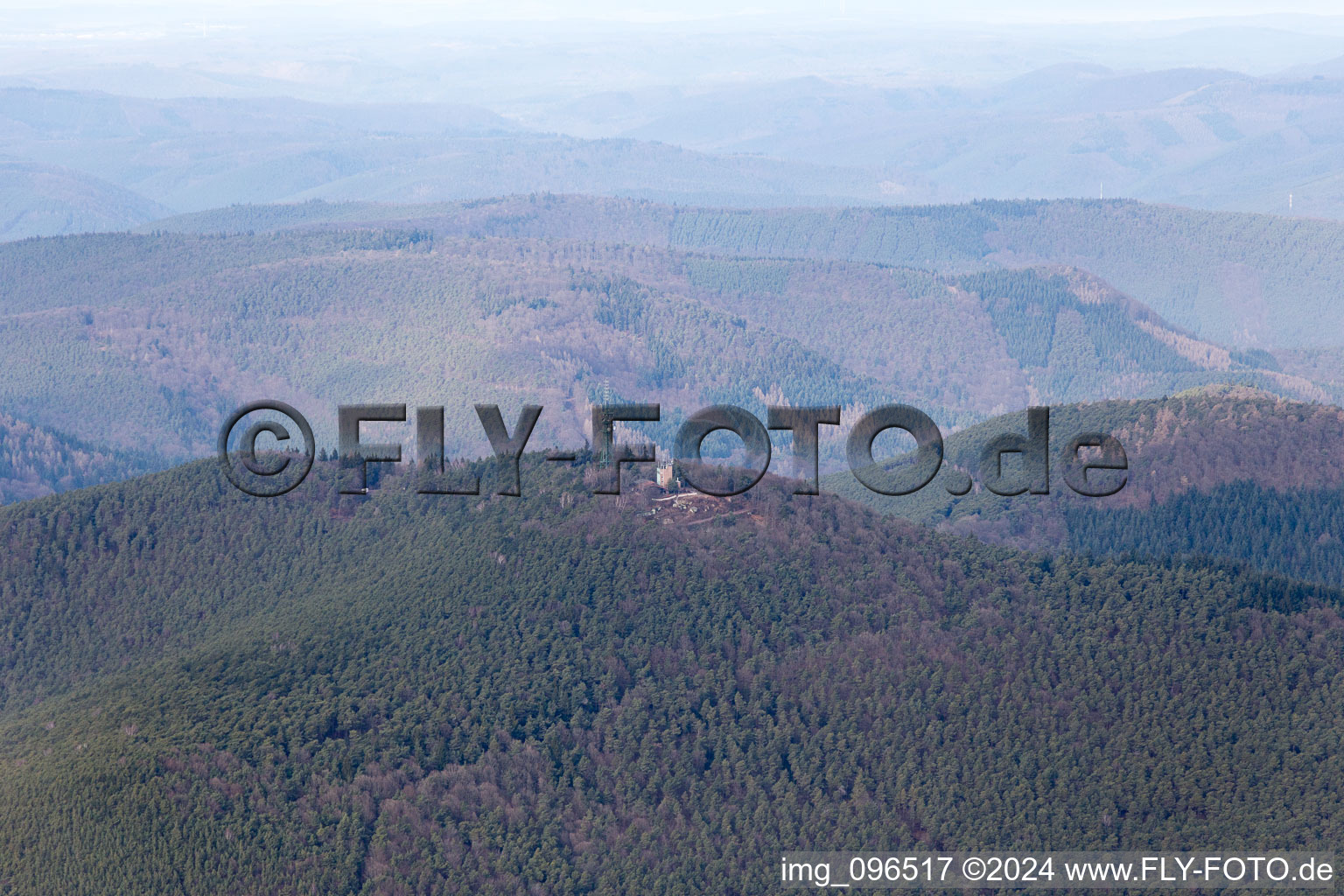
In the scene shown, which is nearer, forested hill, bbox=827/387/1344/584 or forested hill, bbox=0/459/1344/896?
forested hill, bbox=0/459/1344/896

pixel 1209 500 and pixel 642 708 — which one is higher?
pixel 1209 500

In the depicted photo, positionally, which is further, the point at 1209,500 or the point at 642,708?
the point at 1209,500

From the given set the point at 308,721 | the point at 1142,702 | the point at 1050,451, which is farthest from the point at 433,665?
the point at 1050,451

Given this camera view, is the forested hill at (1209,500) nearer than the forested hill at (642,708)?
No

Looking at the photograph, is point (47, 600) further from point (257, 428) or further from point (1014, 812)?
point (1014, 812)
